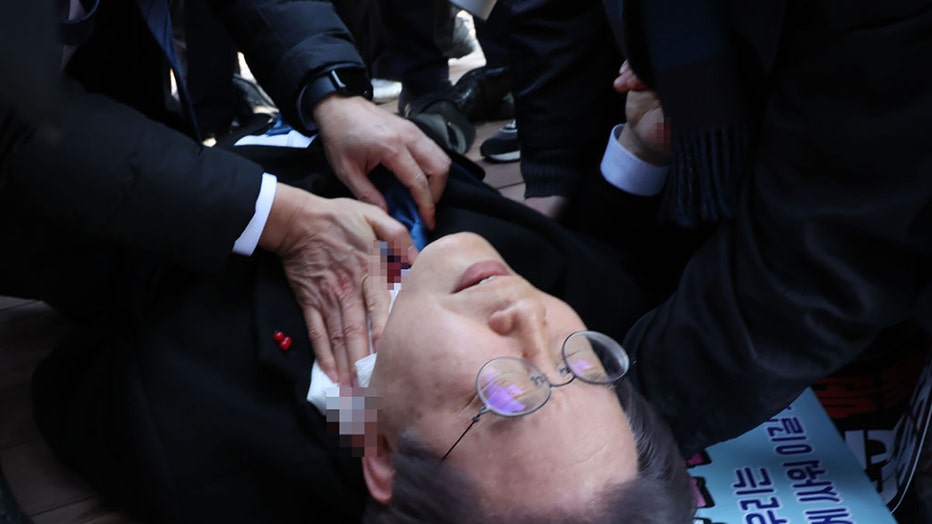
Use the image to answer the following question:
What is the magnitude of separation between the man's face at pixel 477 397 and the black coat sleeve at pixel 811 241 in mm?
244

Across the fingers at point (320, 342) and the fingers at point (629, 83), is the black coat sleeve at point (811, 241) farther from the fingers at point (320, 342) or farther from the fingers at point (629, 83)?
the fingers at point (320, 342)

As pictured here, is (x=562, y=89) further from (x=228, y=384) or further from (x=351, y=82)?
(x=228, y=384)

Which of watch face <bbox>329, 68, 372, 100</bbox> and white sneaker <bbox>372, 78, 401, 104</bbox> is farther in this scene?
white sneaker <bbox>372, 78, 401, 104</bbox>

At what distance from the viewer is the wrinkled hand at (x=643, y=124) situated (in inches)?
50.5

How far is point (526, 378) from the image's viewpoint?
2.76ft

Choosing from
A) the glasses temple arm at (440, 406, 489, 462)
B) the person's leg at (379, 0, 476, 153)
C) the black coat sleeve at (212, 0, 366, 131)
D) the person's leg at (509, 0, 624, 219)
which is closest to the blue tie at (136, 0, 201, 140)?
the black coat sleeve at (212, 0, 366, 131)

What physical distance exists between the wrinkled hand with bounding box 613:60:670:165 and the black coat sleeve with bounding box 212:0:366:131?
0.47 m

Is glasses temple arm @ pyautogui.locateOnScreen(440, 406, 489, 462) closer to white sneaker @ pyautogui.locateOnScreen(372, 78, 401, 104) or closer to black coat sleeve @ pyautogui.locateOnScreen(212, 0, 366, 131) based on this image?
black coat sleeve @ pyautogui.locateOnScreen(212, 0, 366, 131)

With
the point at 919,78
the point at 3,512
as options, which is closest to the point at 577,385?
the point at 919,78

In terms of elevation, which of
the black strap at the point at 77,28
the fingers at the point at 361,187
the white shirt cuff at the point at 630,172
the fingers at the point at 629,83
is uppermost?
the black strap at the point at 77,28

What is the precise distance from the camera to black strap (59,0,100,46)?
40.6 inches

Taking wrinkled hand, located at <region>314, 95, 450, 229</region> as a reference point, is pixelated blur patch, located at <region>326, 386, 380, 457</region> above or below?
below

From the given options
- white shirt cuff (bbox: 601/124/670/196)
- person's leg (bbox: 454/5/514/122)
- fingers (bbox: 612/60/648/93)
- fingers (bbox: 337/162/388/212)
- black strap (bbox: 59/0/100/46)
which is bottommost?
person's leg (bbox: 454/5/514/122)

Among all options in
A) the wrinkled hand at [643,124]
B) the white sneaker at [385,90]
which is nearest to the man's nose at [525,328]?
the wrinkled hand at [643,124]
